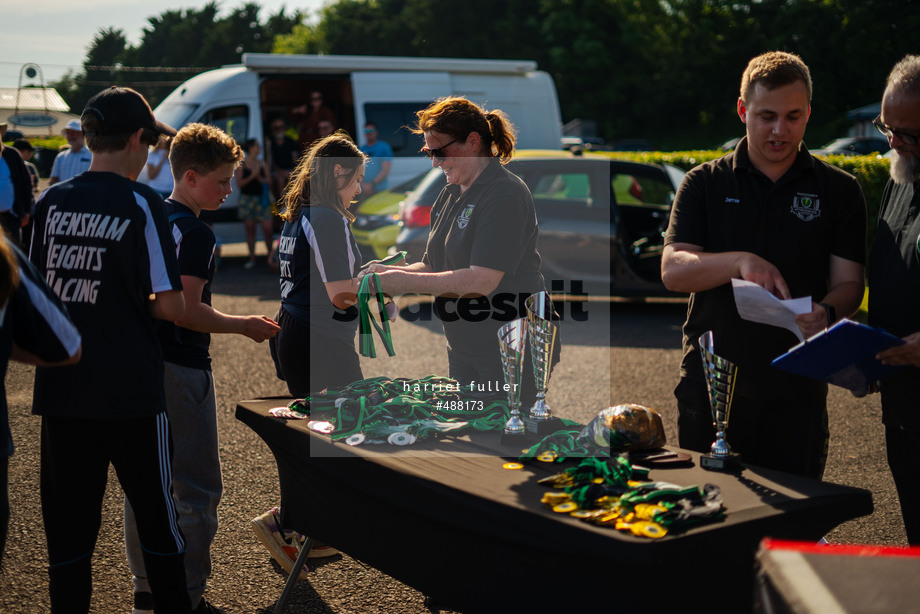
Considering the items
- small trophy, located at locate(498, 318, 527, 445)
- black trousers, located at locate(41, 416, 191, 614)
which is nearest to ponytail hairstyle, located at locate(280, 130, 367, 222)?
small trophy, located at locate(498, 318, 527, 445)

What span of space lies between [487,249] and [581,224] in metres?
6.26

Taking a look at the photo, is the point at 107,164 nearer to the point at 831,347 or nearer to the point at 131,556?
the point at 131,556

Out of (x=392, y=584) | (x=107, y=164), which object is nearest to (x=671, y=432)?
(x=392, y=584)

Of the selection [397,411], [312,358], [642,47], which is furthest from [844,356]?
[642,47]

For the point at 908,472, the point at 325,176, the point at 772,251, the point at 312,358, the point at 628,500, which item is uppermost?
the point at 325,176

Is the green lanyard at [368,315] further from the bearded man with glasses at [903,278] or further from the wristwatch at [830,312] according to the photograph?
the bearded man with glasses at [903,278]

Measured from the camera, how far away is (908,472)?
272cm

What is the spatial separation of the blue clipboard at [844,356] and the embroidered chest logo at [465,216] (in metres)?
1.41

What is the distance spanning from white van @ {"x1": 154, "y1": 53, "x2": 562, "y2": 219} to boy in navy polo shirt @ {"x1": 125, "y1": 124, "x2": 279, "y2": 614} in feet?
30.2

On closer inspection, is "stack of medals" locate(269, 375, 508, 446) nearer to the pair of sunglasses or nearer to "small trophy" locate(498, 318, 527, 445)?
"small trophy" locate(498, 318, 527, 445)

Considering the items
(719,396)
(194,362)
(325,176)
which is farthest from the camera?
(325,176)

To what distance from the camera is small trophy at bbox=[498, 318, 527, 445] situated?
2.83 metres

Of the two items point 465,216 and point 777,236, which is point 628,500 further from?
point 465,216

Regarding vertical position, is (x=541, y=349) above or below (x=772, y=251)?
below
